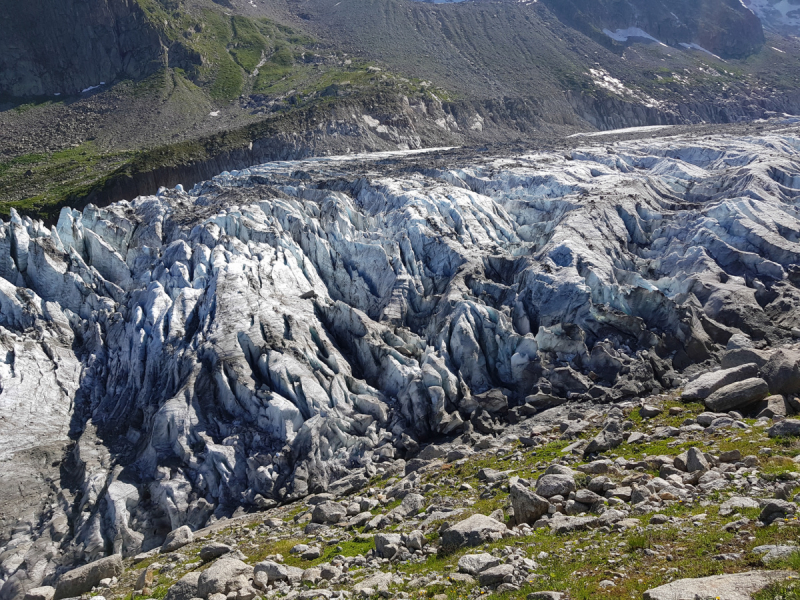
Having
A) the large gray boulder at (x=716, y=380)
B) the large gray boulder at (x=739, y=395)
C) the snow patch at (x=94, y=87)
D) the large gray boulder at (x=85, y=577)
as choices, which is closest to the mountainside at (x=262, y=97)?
the snow patch at (x=94, y=87)

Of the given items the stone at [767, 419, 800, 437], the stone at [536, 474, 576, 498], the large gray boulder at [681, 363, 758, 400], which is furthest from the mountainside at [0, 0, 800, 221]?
the stone at [767, 419, 800, 437]

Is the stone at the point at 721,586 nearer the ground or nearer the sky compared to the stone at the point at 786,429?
nearer the sky

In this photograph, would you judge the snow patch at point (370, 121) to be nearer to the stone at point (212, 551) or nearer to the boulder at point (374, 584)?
the stone at point (212, 551)

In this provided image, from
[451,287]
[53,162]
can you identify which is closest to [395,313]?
[451,287]

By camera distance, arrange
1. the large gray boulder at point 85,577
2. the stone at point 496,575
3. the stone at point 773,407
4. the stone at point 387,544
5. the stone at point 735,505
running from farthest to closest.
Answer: the stone at point 773,407
the large gray boulder at point 85,577
the stone at point 387,544
the stone at point 735,505
the stone at point 496,575

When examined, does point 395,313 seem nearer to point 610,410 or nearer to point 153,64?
point 610,410

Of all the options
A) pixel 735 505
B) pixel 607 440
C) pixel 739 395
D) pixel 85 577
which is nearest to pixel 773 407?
pixel 739 395

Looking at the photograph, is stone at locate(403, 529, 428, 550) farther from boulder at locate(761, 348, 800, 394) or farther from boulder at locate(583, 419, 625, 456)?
boulder at locate(761, 348, 800, 394)
